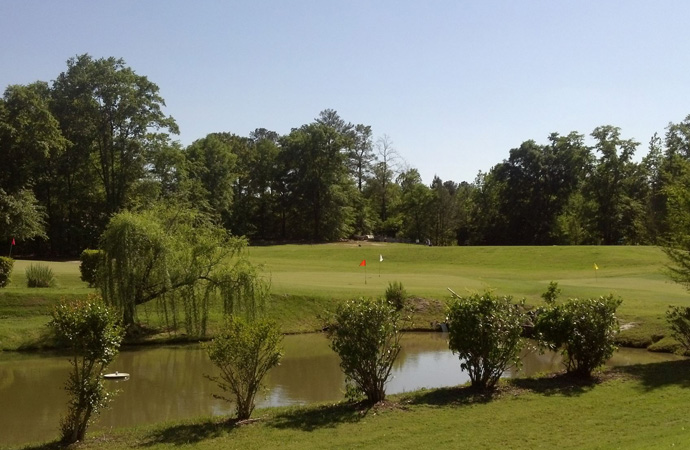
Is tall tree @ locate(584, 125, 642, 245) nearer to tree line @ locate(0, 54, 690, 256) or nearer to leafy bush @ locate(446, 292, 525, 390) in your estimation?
tree line @ locate(0, 54, 690, 256)

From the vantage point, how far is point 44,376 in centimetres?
2120

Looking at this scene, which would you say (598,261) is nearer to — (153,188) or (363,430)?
(153,188)

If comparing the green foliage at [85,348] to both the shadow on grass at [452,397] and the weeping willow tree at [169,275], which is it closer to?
the shadow on grass at [452,397]

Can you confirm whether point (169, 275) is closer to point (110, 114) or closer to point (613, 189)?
point (110, 114)

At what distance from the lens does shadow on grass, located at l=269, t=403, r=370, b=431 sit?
43.6ft

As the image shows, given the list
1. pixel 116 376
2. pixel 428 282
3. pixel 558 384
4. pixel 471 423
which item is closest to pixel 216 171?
pixel 428 282

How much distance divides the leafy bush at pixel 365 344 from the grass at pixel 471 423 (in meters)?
0.54

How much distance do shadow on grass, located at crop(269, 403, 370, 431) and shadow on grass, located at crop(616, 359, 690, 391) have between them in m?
7.00

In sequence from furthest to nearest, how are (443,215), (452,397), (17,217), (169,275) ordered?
(443,215)
(17,217)
(169,275)
(452,397)

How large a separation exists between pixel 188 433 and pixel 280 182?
77.0 m

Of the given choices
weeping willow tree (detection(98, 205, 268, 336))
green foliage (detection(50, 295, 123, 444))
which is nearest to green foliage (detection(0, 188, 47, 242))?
weeping willow tree (detection(98, 205, 268, 336))

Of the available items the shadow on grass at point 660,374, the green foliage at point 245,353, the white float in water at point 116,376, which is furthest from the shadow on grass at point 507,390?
the white float in water at point 116,376

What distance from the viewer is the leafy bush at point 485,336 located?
15.6m

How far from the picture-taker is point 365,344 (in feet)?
48.0
